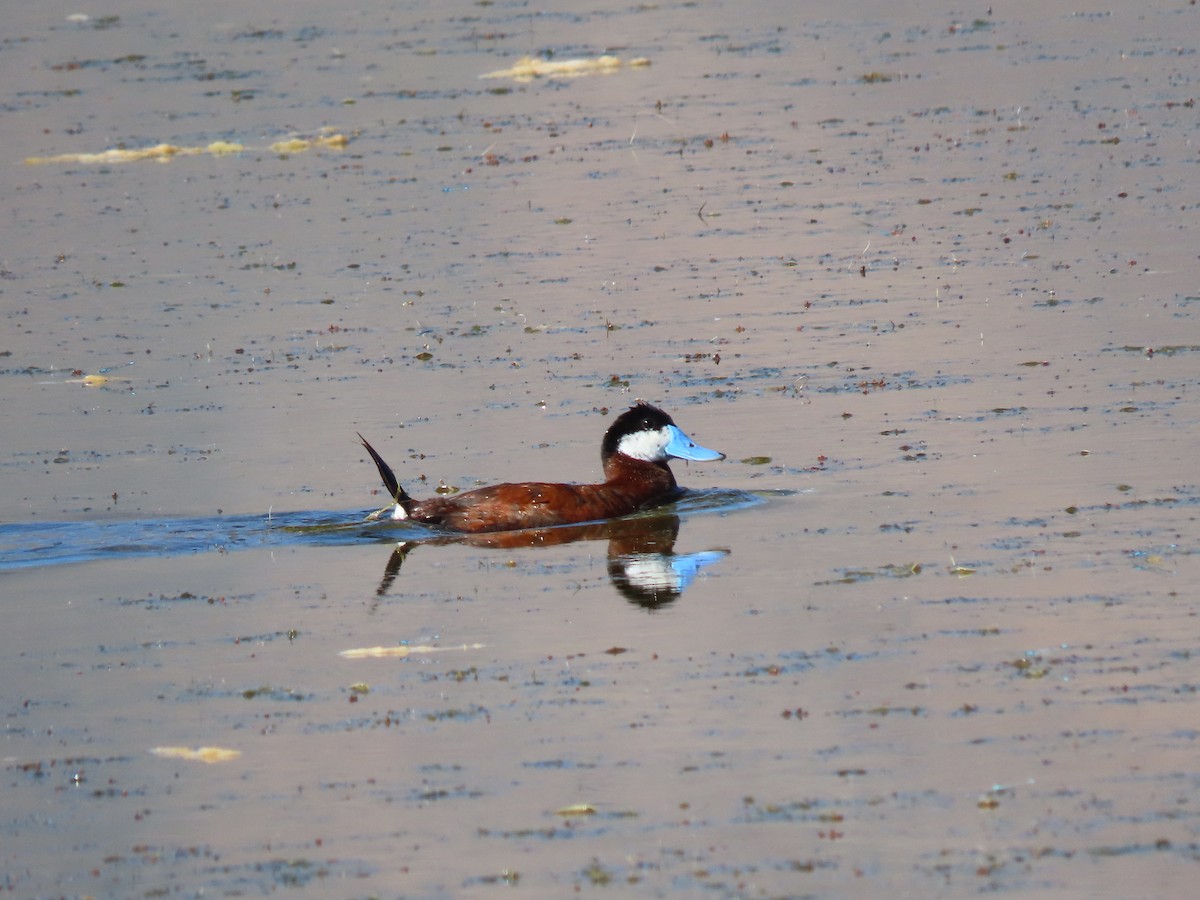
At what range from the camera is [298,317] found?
17938mm

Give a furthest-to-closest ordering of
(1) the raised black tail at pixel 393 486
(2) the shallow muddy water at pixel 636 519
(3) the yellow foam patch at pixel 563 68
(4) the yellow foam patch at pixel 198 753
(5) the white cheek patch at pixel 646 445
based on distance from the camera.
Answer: (3) the yellow foam patch at pixel 563 68 < (5) the white cheek patch at pixel 646 445 < (1) the raised black tail at pixel 393 486 < (4) the yellow foam patch at pixel 198 753 < (2) the shallow muddy water at pixel 636 519

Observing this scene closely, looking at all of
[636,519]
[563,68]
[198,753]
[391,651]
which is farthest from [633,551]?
[563,68]

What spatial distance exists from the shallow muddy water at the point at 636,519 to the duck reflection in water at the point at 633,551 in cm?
6

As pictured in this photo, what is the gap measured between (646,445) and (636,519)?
0.44 meters

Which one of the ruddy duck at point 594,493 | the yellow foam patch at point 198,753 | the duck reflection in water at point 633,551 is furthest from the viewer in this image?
the ruddy duck at point 594,493

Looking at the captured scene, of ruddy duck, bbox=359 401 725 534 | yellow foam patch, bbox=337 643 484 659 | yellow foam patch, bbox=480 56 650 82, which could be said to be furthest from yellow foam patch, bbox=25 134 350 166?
yellow foam patch, bbox=337 643 484 659

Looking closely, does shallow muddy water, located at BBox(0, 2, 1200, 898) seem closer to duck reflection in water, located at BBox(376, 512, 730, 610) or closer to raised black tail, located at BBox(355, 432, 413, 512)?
duck reflection in water, located at BBox(376, 512, 730, 610)

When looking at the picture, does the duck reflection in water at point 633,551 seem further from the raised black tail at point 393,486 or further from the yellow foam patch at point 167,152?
the yellow foam patch at point 167,152

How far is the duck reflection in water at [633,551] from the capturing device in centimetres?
1074

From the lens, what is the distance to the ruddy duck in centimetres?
1216

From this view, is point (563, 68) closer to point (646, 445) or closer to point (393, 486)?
point (646, 445)

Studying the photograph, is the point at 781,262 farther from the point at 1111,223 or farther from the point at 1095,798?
the point at 1095,798

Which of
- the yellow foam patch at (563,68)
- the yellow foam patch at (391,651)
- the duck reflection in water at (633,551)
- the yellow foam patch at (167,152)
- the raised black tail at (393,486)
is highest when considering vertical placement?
the yellow foam patch at (563,68)

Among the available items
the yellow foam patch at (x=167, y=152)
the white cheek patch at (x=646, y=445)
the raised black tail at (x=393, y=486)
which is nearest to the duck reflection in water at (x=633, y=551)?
the raised black tail at (x=393, y=486)
